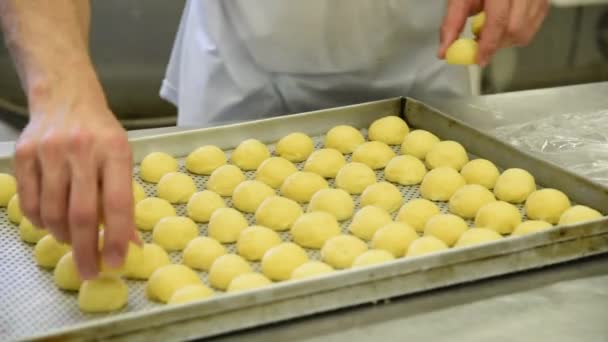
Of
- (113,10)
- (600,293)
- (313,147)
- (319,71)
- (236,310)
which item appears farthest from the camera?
(113,10)

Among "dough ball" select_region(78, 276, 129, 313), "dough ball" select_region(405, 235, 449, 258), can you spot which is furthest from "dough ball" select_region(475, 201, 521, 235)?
"dough ball" select_region(78, 276, 129, 313)

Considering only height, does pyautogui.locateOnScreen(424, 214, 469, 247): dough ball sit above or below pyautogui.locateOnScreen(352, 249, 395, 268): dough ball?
below

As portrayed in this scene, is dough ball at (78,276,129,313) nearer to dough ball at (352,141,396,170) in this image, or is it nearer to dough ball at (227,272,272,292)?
dough ball at (227,272,272,292)

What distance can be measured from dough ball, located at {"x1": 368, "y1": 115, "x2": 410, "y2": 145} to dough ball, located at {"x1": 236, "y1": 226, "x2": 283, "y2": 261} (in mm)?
391

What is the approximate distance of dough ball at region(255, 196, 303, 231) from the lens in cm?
119

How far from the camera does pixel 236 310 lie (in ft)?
2.87

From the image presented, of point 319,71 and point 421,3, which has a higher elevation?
point 421,3

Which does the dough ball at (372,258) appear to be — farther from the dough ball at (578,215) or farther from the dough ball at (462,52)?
the dough ball at (462,52)

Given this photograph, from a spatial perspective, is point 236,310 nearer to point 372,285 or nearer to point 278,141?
point 372,285

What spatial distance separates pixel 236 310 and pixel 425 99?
89cm

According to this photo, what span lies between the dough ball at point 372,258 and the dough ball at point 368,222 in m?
0.11

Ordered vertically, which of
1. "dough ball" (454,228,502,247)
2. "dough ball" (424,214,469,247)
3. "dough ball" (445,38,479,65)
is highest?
"dough ball" (445,38,479,65)

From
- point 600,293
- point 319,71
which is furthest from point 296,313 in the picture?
point 319,71

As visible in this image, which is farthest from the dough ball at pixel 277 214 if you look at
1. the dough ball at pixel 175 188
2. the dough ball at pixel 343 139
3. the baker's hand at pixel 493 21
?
the baker's hand at pixel 493 21
